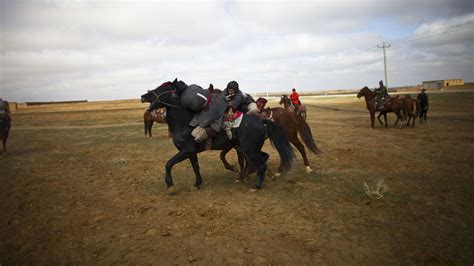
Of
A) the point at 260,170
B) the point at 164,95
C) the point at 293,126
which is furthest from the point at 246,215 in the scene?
the point at 293,126

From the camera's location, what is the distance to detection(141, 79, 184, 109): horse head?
19.5 ft

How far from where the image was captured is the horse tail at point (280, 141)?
6484 mm

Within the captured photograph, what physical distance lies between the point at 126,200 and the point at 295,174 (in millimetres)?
4296

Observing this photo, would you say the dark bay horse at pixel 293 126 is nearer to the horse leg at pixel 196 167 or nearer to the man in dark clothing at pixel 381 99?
the horse leg at pixel 196 167

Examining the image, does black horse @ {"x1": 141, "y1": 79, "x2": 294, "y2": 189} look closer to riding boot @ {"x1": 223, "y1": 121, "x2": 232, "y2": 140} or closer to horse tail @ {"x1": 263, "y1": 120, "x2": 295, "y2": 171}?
riding boot @ {"x1": 223, "y1": 121, "x2": 232, "y2": 140}

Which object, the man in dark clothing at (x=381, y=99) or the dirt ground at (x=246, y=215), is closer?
the dirt ground at (x=246, y=215)

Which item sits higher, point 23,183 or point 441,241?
point 23,183

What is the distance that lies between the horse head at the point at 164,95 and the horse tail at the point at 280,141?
2158mm

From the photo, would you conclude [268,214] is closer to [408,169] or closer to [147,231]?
[147,231]

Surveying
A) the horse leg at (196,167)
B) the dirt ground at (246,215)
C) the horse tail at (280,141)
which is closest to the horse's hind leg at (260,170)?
the dirt ground at (246,215)

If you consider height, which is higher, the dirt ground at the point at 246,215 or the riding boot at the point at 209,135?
the riding boot at the point at 209,135

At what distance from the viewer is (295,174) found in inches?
296

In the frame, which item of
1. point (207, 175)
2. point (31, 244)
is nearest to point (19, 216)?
point (31, 244)

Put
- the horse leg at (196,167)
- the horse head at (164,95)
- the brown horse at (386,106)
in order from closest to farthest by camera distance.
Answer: the horse head at (164,95) < the horse leg at (196,167) < the brown horse at (386,106)
